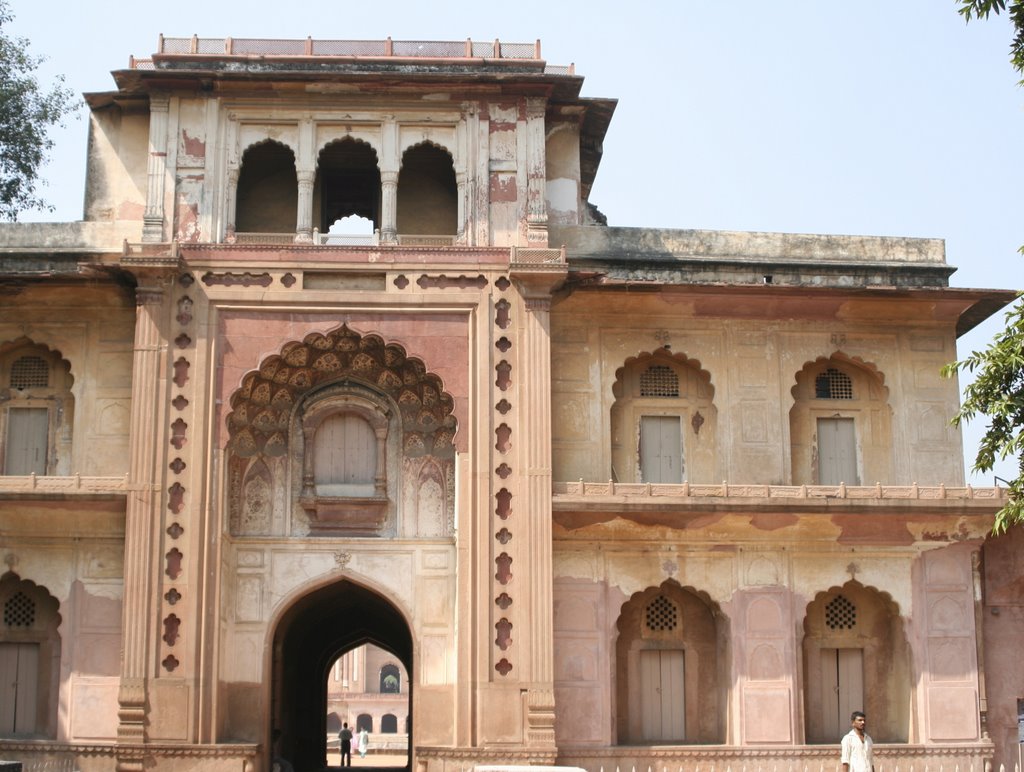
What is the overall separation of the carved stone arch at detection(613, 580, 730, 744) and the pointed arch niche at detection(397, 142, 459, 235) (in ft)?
23.1

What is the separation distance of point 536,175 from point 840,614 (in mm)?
8597

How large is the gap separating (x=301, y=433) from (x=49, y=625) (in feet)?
16.1

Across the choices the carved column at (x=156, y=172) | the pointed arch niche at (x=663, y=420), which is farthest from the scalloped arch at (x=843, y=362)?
the carved column at (x=156, y=172)

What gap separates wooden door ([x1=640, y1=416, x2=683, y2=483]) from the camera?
80.6 feet

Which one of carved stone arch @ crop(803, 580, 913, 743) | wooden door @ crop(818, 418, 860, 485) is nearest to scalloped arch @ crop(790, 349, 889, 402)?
wooden door @ crop(818, 418, 860, 485)

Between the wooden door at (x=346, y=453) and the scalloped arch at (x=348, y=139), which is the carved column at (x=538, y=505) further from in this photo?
the scalloped arch at (x=348, y=139)

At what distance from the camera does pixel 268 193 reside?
2573 cm

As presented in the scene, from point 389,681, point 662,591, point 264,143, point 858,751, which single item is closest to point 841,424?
point 662,591

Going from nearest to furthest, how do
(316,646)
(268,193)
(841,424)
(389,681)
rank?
(841,424)
(268,193)
(316,646)
(389,681)

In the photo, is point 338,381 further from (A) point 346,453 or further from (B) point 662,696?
(B) point 662,696

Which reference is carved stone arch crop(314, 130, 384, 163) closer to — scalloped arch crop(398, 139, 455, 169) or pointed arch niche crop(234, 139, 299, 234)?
scalloped arch crop(398, 139, 455, 169)

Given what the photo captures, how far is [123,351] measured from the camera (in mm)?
24078

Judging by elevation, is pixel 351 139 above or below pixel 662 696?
above

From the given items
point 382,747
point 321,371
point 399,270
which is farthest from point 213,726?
point 382,747
